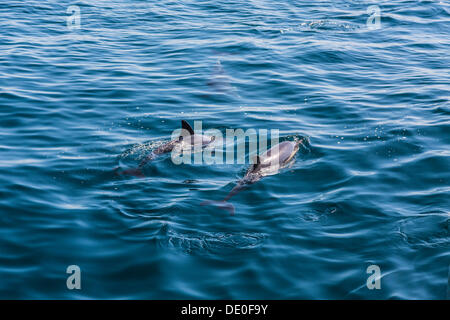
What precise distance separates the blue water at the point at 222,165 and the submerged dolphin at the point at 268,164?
9.3 inches

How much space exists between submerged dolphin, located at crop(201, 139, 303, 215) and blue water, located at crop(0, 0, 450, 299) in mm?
235

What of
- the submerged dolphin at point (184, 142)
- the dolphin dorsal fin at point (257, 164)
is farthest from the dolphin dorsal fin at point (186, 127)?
the dolphin dorsal fin at point (257, 164)

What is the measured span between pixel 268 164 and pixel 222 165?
102 cm

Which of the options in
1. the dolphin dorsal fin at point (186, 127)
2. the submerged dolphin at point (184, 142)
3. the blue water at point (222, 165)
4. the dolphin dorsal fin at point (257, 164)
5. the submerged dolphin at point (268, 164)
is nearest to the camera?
the blue water at point (222, 165)

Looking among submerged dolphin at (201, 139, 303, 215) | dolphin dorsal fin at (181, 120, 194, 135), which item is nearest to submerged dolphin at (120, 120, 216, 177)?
dolphin dorsal fin at (181, 120, 194, 135)

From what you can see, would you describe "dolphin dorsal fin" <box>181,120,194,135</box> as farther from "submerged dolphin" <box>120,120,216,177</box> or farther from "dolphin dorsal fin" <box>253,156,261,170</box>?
"dolphin dorsal fin" <box>253,156,261,170</box>

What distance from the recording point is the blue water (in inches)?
347

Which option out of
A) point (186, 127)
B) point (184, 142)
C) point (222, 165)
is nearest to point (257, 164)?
point (222, 165)

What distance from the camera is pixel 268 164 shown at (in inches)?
474

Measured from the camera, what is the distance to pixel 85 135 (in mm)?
13906

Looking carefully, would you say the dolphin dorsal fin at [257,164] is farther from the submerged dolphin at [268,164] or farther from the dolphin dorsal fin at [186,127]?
the dolphin dorsal fin at [186,127]

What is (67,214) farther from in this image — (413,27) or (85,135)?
(413,27)

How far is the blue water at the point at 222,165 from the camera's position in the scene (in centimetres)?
880
